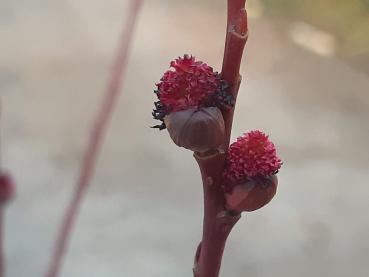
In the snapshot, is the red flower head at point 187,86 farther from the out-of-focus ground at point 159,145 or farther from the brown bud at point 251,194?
the out-of-focus ground at point 159,145

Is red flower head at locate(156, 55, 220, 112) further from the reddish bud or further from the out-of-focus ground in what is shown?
the out-of-focus ground

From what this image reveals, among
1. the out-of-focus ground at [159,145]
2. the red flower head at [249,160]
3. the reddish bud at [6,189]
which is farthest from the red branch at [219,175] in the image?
the out-of-focus ground at [159,145]

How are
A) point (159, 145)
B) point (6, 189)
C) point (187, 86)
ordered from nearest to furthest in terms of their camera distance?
point (6, 189) < point (187, 86) < point (159, 145)

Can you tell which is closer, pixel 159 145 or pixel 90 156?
pixel 90 156

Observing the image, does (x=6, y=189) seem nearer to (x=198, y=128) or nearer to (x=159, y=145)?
(x=198, y=128)

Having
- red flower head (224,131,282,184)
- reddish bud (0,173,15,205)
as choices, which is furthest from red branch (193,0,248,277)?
reddish bud (0,173,15,205)

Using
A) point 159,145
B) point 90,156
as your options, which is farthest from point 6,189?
point 159,145
